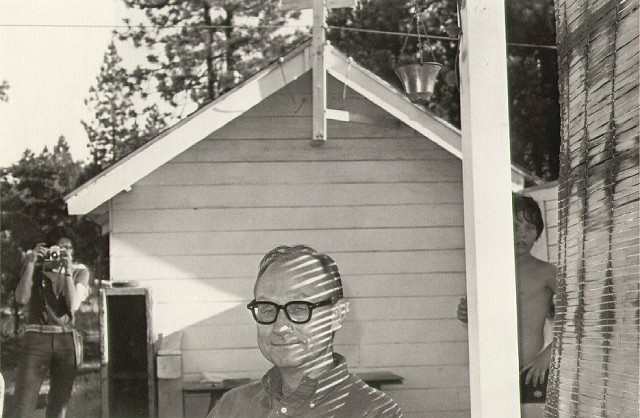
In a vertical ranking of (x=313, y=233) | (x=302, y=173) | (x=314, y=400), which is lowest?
(x=314, y=400)

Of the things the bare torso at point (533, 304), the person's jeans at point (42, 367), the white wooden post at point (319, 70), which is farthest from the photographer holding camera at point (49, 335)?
the bare torso at point (533, 304)

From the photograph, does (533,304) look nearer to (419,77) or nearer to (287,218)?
(419,77)

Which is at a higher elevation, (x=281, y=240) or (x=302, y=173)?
(x=302, y=173)

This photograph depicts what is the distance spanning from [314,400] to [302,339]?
16cm

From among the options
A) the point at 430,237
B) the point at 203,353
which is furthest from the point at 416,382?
the point at 203,353

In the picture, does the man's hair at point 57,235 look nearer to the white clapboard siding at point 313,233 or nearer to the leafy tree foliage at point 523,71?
the white clapboard siding at point 313,233

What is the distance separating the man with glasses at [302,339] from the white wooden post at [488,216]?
28cm

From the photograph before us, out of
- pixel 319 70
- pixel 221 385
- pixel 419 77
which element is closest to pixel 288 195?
pixel 319 70

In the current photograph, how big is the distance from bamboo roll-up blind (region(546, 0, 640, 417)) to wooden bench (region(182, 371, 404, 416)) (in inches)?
172

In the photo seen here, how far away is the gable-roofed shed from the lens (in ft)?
23.0

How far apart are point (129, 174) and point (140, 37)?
15.1m

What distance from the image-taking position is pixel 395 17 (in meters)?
20.4

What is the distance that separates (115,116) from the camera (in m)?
20.9

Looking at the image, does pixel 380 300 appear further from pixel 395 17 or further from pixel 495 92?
pixel 395 17
